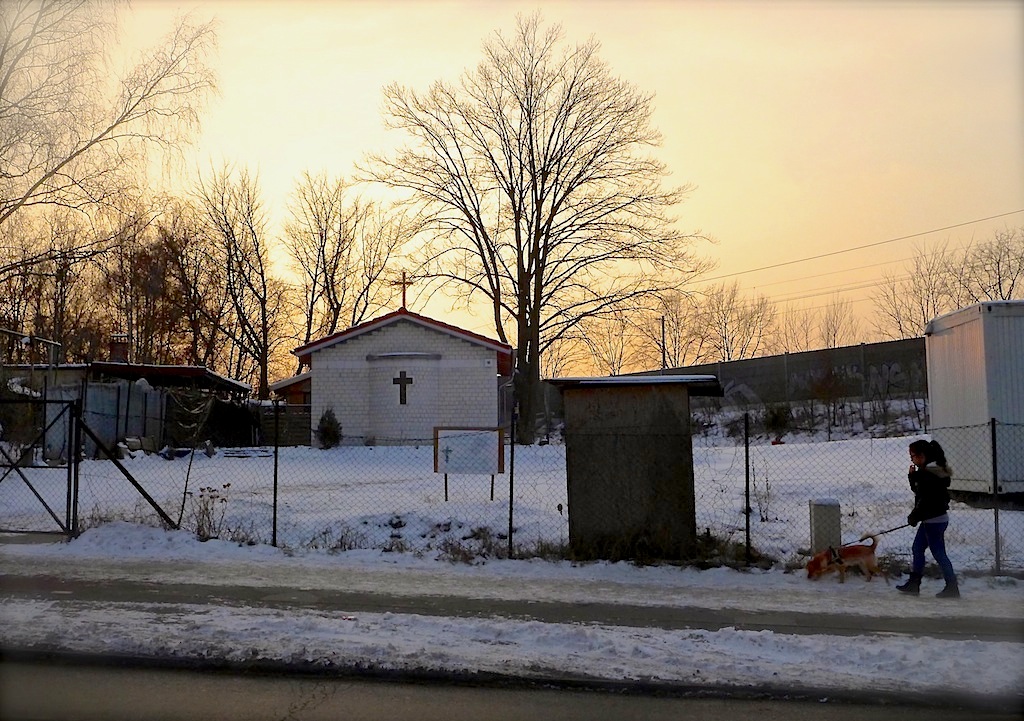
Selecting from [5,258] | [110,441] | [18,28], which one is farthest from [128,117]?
[110,441]

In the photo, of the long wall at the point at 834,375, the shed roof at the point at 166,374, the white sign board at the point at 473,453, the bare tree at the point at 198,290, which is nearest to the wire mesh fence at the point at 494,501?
the white sign board at the point at 473,453

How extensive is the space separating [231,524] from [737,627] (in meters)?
8.18

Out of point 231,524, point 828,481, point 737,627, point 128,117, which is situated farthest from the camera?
point 128,117

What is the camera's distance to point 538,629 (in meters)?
7.95

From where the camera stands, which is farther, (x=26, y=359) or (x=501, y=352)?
(x=26, y=359)

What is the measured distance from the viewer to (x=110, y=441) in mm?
25922

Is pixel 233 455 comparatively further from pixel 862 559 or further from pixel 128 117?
pixel 862 559

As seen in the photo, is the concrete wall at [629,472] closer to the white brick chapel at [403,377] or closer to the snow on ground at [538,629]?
the snow on ground at [538,629]

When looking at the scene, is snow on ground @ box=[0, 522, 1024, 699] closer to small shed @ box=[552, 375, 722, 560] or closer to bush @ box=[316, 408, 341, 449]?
small shed @ box=[552, 375, 722, 560]

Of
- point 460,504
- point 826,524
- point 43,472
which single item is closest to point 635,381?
point 826,524

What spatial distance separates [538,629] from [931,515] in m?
4.64

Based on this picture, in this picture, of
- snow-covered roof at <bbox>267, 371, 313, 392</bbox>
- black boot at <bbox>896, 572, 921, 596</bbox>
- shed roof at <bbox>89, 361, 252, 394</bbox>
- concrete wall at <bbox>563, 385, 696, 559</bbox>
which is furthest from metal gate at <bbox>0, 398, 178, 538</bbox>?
snow-covered roof at <bbox>267, 371, 313, 392</bbox>

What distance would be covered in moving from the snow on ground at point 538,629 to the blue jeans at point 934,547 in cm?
33

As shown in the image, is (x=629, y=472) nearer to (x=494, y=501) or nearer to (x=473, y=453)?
(x=494, y=501)
